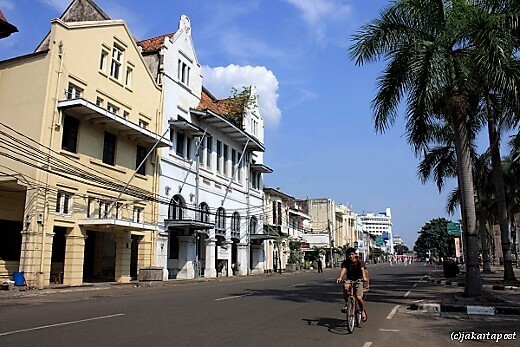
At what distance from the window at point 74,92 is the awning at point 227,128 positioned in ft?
35.5

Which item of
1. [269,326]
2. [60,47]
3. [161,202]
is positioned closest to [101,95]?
[60,47]

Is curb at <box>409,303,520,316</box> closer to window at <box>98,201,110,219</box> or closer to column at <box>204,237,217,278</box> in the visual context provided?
window at <box>98,201,110,219</box>

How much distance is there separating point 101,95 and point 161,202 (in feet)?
25.2

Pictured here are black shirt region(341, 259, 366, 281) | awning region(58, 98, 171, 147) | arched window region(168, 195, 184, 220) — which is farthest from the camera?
arched window region(168, 195, 184, 220)

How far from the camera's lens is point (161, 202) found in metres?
30.2

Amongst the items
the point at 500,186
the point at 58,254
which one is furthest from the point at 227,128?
the point at 500,186

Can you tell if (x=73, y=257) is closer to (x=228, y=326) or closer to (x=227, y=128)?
(x=228, y=326)

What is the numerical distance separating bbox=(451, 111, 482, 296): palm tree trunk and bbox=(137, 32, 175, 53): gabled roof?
22.6 meters

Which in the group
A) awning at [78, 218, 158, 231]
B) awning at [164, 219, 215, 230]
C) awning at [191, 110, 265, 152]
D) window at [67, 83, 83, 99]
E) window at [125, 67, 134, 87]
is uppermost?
window at [125, 67, 134, 87]

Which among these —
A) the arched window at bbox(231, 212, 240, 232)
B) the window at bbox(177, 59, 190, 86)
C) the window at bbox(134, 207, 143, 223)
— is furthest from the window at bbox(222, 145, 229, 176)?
the window at bbox(134, 207, 143, 223)

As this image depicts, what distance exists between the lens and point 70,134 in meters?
24.2

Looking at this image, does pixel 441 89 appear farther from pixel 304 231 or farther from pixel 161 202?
pixel 304 231

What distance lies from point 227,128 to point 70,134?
1641 cm

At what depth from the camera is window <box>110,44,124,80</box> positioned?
27703 millimetres
